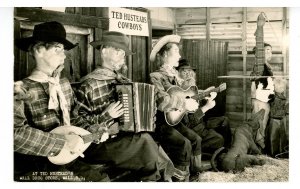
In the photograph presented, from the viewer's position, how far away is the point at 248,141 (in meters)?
4.57

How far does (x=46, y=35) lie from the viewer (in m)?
4.25

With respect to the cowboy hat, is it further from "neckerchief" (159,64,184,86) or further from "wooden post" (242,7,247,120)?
"wooden post" (242,7,247,120)

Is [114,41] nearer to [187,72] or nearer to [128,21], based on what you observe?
[128,21]

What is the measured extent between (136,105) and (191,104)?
595 mm

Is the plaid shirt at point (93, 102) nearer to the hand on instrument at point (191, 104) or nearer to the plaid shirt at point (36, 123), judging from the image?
the plaid shirt at point (36, 123)

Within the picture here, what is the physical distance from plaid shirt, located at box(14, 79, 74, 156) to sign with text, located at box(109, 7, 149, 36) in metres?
0.77

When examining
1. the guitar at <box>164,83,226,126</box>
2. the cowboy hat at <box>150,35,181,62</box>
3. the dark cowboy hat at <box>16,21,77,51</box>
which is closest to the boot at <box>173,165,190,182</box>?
the guitar at <box>164,83,226,126</box>

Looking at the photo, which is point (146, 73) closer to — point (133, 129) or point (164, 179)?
point (133, 129)

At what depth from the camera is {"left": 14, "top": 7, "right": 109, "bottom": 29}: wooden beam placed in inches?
167

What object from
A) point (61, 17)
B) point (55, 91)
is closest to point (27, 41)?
point (61, 17)

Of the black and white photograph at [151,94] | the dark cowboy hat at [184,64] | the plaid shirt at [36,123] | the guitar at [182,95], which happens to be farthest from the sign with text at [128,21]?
the plaid shirt at [36,123]

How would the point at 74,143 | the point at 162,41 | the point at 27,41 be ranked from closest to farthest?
1. the point at 27,41
2. the point at 74,143
3. the point at 162,41
